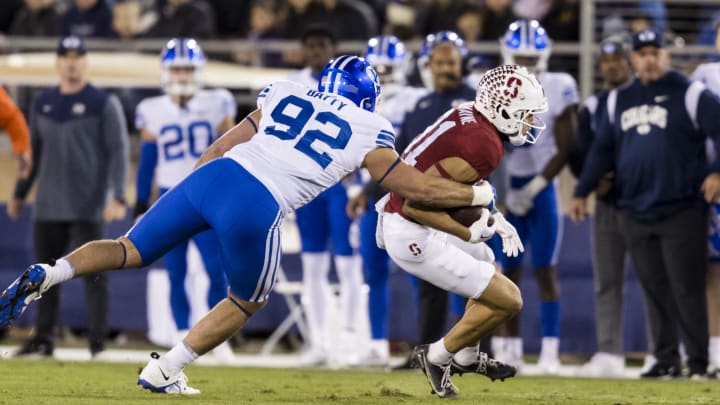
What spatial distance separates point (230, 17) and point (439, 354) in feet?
30.0

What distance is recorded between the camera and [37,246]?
1158 centimetres

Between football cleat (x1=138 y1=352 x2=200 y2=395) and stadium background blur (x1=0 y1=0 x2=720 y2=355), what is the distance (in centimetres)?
496

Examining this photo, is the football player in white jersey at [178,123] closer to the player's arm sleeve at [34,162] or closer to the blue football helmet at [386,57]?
the player's arm sleeve at [34,162]

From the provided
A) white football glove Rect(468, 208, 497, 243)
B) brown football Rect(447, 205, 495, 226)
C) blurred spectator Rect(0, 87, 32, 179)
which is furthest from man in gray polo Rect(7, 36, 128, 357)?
white football glove Rect(468, 208, 497, 243)

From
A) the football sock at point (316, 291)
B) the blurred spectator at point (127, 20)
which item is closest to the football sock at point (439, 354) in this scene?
the football sock at point (316, 291)

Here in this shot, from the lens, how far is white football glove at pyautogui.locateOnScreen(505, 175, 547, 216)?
1080 cm

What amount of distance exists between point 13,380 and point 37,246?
3.04 m

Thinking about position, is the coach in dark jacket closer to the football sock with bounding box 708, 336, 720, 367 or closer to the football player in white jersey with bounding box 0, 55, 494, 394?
the football sock with bounding box 708, 336, 720, 367

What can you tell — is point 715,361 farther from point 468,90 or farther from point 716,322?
point 468,90

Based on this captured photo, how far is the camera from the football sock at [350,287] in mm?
11492

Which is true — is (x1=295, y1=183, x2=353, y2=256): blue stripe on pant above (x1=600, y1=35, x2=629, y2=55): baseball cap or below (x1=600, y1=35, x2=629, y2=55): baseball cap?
below

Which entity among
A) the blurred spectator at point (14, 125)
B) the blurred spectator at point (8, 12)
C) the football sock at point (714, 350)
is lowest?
the football sock at point (714, 350)

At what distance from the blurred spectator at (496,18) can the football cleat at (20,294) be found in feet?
26.0

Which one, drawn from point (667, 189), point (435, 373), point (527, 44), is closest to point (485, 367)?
point (435, 373)
